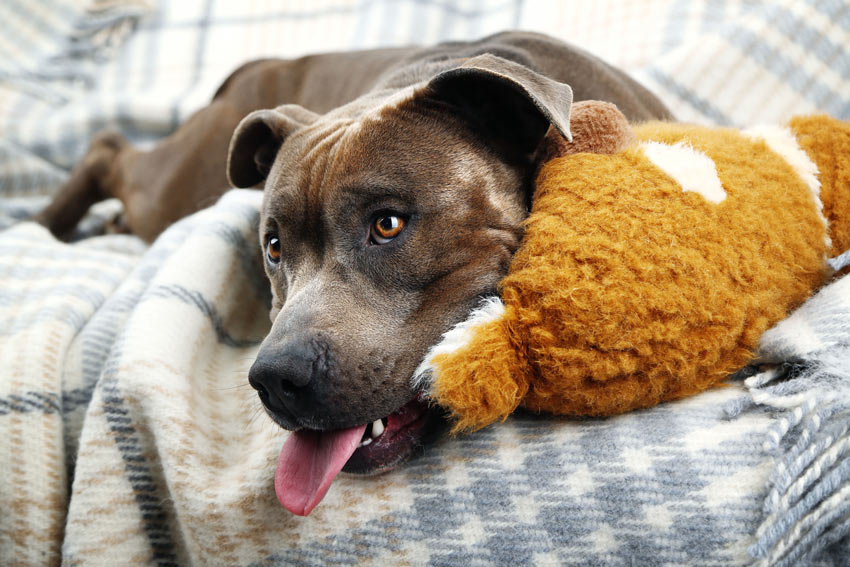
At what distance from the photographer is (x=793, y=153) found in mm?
1632

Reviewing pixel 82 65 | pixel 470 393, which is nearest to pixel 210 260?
pixel 470 393

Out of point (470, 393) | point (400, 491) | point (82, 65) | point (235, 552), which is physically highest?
point (470, 393)

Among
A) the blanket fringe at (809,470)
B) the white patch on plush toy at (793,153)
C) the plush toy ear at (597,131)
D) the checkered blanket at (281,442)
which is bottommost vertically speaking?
the checkered blanket at (281,442)

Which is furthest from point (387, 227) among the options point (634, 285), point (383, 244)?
point (634, 285)

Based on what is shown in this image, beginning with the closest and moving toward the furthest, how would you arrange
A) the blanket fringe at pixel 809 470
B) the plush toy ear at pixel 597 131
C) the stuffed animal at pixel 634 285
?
the blanket fringe at pixel 809 470 → the stuffed animal at pixel 634 285 → the plush toy ear at pixel 597 131

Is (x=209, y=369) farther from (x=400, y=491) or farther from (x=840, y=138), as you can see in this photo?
(x=840, y=138)

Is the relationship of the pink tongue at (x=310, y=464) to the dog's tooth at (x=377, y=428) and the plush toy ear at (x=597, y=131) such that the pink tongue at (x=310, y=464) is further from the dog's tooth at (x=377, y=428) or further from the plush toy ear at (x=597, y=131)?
the plush toy ear at (x=597, y=131)

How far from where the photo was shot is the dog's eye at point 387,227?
1555 mm

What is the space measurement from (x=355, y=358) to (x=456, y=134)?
591 mm

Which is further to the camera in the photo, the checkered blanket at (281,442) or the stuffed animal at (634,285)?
the stuffed animal at (634,285)

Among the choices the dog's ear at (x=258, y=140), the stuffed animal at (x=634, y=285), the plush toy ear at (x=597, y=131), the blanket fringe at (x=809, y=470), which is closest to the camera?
the blanket fringe at (x=809, y=470)

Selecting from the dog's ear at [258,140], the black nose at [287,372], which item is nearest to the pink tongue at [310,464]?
the black nose at [287,372]

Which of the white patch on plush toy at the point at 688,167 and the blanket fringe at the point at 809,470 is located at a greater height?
the white patch on plush toy at the point at 688,167

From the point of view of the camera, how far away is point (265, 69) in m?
3.37
